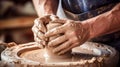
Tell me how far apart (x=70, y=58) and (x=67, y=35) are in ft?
0.44

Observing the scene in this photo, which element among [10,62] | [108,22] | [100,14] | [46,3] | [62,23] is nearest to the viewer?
[10,62]

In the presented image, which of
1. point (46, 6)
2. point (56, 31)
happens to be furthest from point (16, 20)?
point (56, 31)

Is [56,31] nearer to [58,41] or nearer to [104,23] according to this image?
[58,41]

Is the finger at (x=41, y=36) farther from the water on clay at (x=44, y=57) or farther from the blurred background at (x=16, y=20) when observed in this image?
the blurred background at (x=16, y=20)

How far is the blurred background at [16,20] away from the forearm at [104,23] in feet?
8.17

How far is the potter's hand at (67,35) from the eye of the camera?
1.31 m

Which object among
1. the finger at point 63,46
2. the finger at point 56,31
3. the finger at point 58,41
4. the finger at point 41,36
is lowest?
the finger at point 63,46

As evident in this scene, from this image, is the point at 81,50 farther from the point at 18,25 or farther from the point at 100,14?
the point at 18,25

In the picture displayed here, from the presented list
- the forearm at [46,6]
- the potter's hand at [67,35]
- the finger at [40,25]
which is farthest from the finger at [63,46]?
the forearm at [46,6]

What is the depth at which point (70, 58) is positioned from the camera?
4.56 feet

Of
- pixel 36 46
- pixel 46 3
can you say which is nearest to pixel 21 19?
pixel 46 3

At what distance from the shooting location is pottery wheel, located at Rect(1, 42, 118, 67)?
1.21 m

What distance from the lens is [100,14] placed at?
161cm

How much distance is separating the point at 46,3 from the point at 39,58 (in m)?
0.61
